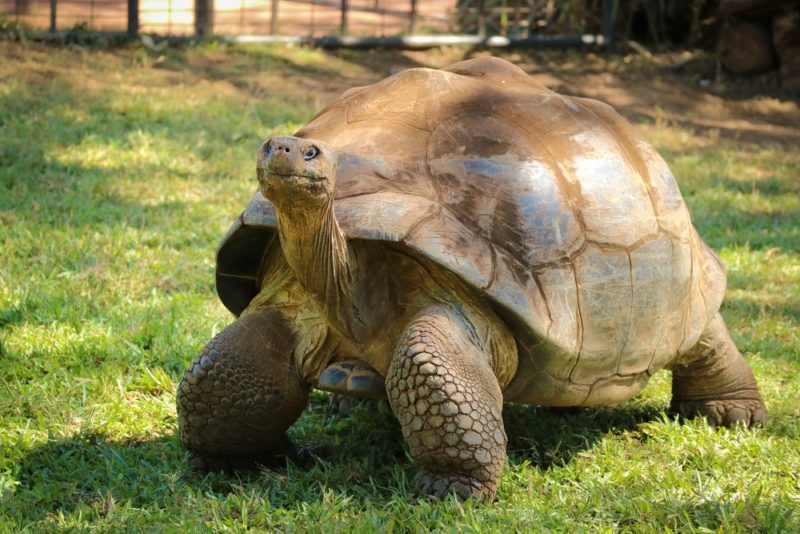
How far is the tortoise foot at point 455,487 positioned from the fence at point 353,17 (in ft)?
25.8

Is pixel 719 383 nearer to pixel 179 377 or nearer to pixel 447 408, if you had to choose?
pixel 447 408

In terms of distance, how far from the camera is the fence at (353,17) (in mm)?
10555

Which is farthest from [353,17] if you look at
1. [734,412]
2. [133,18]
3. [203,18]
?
[734,412]

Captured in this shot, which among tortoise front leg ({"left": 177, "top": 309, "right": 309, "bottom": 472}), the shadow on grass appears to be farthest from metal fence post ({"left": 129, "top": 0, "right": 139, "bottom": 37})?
tortoise front leg ({"left": 177, "top": 309, "right": 309, "bottom": 472})

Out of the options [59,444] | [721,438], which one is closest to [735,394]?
[721,438]

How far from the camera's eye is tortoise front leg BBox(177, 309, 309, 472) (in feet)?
10.5

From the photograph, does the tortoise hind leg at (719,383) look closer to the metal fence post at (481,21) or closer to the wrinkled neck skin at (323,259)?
the wrinkled neck skin at (323,259)

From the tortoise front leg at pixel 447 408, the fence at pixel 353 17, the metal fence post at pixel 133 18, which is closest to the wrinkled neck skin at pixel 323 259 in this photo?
the tortoise front leg at pixel 447 408

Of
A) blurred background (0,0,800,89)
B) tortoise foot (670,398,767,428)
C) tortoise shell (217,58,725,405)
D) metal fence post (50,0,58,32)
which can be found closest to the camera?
tortoise shell (217,58,725,405)

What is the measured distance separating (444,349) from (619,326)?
72 centimetres

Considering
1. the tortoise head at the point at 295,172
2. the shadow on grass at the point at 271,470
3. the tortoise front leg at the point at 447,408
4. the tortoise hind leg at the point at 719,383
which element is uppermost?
the tortoise head at the point at 295,172

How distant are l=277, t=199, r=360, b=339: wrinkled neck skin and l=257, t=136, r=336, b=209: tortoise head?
50 millimetres

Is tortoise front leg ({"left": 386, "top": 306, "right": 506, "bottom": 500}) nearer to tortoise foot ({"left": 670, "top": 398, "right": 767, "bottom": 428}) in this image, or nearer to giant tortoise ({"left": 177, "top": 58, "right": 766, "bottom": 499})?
giant tortoise ({"left": 177, "top": 58, "right": 766, "bottom": 499})

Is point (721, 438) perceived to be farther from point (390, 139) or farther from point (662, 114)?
point (662, 114)
